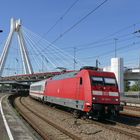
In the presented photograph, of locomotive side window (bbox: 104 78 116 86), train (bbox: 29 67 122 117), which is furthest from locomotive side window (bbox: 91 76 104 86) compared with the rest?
locomotive side window (bbox: 104 78 116 86)

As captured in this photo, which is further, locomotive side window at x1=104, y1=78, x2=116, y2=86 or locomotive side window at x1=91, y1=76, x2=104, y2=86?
locomotive side window at x1=104, y1=78, x2=116, y2=86

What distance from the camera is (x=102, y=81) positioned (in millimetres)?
23359

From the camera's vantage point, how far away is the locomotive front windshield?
23.0 m

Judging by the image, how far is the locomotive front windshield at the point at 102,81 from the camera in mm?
23047

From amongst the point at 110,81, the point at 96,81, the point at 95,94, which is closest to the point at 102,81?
the point at 96,81

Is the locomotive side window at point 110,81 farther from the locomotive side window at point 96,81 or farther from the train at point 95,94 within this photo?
the locomotive side window at point 96,81

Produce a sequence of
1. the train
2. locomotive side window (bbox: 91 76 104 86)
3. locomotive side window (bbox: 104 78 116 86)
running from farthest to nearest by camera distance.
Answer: locomotive side window (bbox: 104 78 116 86)
locomotive side window (bbox: 91 76 104 86)
the train

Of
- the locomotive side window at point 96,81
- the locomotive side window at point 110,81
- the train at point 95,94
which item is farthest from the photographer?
the locomotive side window at point 110,81

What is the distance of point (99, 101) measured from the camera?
22.4 m

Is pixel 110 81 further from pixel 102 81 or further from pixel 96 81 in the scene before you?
pixel 96 81

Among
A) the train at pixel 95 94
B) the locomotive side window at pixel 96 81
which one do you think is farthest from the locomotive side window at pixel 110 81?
the locomotive side window at pixel 96 81

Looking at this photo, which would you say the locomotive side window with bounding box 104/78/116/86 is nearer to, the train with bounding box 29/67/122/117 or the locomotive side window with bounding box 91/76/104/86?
the train with bounding box 29/67/122/117

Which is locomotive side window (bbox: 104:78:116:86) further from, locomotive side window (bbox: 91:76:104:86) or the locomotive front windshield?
locomotive side window (bbox: 91:76:104:86)

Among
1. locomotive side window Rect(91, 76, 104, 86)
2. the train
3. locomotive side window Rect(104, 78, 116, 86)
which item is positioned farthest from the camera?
locomotive side window Rect(104, 78, 116, 86)
